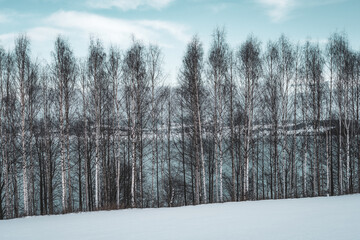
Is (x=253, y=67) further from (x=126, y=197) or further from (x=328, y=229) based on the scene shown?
(x=126, y=197)

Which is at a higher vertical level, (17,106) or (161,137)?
(17,106)

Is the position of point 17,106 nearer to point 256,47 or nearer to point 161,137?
point 161,137

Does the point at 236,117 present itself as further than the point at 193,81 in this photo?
Yes

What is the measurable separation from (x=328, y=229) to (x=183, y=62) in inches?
456

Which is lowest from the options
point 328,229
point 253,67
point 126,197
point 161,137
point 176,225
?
point 126,197

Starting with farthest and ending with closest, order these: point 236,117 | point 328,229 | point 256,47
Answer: point 236,117 → point 256,47 → point 328,229

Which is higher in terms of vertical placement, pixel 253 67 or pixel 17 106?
pixel 253 67

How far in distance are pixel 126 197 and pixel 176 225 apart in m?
19.1

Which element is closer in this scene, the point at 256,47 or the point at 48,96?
the point at 256,47

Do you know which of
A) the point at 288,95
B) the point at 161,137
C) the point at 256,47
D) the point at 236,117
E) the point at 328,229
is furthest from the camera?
the point at 236,117

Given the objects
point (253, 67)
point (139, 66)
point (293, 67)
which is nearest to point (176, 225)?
point (139, 66)

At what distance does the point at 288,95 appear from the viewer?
16.1m

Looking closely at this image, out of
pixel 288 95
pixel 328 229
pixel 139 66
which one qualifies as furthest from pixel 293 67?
pixel 328 229

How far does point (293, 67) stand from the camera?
1634 centimetres
